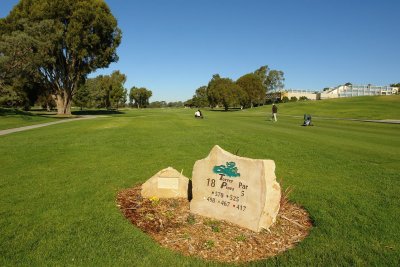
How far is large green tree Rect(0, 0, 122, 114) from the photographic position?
134 feet

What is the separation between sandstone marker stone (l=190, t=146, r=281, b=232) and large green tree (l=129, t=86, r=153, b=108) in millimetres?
160283

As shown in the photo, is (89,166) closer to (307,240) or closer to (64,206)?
(64,206)

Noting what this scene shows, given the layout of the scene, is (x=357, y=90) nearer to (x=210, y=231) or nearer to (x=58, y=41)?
(x=58, y=41)

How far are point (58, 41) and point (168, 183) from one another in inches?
1827

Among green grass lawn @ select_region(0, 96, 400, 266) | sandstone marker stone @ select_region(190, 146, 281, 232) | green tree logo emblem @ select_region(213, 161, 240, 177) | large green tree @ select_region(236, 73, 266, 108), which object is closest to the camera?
green grass lawn @ select_region(0, 96, 400, 266)

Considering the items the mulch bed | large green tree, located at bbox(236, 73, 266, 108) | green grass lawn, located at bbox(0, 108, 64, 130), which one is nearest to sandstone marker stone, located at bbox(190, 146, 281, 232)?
the mulch bed

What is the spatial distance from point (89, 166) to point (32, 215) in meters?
4.81

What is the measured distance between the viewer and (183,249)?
17.2 ft

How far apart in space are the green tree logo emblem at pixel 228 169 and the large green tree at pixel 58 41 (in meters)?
40.0

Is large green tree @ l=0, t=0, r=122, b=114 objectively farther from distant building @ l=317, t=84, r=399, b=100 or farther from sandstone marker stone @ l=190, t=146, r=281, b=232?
distant building @ l=317, t=84, r=399, b=100

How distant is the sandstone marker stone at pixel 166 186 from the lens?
750 centimetres

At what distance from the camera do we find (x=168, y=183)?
297 inches

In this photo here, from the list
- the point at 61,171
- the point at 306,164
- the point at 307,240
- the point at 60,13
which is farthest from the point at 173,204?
the point at 60,13

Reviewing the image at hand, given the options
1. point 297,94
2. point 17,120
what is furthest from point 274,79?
point 17,120
